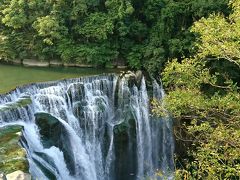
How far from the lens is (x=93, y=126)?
1402cm

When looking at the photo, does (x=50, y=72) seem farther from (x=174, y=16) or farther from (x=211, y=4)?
(x=211, y=4)

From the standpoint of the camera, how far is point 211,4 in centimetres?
1661

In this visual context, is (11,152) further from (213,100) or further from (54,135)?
(213,100)

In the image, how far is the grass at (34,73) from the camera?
15992mm

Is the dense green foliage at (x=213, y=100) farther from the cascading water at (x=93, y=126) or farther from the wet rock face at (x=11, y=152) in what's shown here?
the cascading water at (x=93, y=126)

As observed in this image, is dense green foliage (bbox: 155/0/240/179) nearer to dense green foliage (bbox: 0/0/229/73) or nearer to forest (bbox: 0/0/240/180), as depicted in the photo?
forest (bbox: 0/0/240/180)

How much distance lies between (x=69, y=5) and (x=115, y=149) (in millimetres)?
8749

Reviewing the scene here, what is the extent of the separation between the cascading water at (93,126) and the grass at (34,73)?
2014mm

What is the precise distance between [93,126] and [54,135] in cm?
184

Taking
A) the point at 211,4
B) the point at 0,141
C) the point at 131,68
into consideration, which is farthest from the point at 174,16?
the point at 0,141

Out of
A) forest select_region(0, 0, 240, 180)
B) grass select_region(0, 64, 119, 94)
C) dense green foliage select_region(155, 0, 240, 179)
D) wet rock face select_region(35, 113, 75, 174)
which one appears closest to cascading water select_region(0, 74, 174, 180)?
wet rock face select_region(35, 113, 75, 174)

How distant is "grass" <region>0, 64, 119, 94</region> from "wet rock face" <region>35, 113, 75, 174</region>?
10.7ft

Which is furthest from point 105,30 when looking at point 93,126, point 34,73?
point 93,126

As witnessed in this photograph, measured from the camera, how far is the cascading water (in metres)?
12.2
